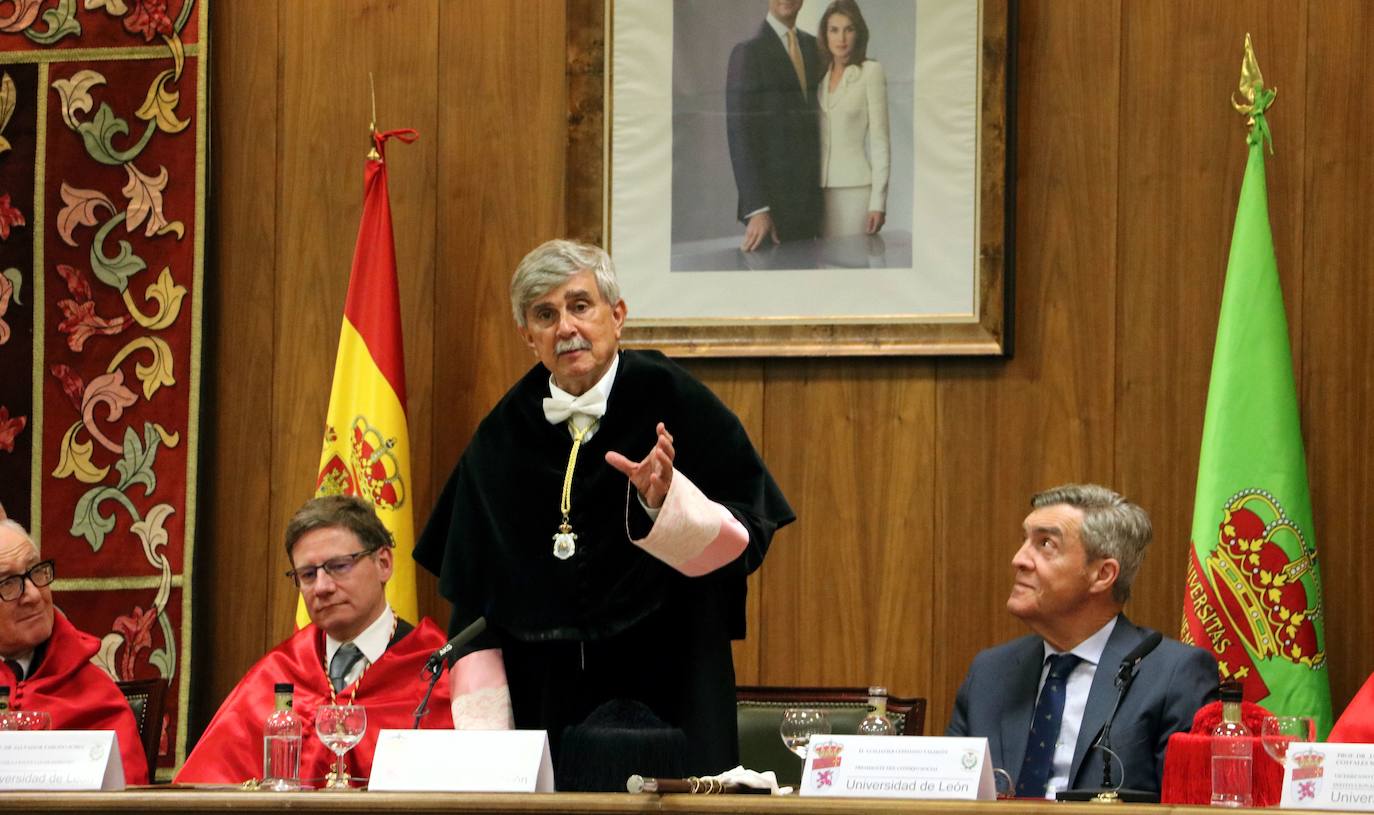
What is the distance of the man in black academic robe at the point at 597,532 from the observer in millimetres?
3373

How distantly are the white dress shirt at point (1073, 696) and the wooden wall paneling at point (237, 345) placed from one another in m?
2.33

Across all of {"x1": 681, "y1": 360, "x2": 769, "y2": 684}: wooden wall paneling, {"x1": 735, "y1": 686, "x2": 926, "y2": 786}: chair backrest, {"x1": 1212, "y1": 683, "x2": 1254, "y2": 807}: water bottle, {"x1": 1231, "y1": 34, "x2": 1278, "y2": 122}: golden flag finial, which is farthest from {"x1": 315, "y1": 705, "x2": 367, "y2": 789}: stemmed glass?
{"x1": 1231, "y1": 34, "x2": 1278, "y2": 122}: golden flag finial

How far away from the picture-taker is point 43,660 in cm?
420

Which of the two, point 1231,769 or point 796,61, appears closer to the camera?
point 1231,769

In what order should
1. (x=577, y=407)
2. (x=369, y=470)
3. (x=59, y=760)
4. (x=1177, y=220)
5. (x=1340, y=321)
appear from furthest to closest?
(x=369, y=470) < (x=1177, y=220) < (x=1340, y=321) < (x=577, y=407) < (x=59, y=760)

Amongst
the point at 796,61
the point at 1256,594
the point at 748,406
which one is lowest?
the point at 1256,594

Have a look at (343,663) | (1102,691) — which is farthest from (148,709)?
(1102,691)

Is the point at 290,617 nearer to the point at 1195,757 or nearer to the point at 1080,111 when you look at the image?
the point at 1080,111

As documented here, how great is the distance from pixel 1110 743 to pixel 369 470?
2.09 m

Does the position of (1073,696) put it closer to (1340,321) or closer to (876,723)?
(876,723)

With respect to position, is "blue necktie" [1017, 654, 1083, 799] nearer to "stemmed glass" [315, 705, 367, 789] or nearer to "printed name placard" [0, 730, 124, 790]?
"stemmed glass" [315, 705, 367, 789]

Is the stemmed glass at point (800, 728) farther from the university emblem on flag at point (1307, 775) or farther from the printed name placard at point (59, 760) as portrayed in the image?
the printed name placard at point (59, 760)

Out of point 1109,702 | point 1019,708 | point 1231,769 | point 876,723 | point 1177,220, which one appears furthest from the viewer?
point 1177,220

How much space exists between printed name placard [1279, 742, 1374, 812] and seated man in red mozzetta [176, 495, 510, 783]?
1.90 metres
